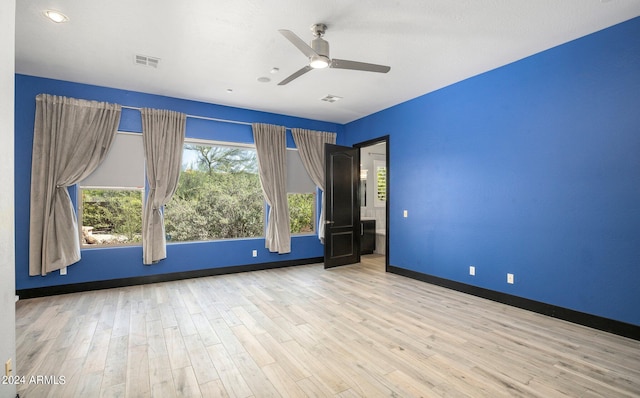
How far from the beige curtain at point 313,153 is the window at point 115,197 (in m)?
2.84

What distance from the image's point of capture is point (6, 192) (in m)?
1.77

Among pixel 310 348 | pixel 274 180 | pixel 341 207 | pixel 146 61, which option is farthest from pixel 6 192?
pixel 341 207

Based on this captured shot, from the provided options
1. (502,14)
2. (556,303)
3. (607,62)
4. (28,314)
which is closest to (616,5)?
(607,62)

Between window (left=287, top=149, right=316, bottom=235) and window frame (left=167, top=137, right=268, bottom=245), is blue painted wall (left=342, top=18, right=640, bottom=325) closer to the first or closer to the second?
window (left=287, top=149, right=316, bottom=235)

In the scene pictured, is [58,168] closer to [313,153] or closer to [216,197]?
[216,197]

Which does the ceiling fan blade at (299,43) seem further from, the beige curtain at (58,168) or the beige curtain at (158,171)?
the beige curtain at (58,168)

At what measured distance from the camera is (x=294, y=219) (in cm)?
631

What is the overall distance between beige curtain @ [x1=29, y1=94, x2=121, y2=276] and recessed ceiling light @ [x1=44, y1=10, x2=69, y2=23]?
6.00 feet

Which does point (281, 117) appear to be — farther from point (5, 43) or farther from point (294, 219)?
point (5, 43)

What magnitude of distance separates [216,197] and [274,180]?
1.11 m

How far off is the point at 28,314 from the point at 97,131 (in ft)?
8.27

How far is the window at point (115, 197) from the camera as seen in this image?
178 inches

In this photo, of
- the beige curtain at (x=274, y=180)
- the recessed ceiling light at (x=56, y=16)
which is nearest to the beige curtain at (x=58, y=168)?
the recessed ceiling light at (x=56, y=16)

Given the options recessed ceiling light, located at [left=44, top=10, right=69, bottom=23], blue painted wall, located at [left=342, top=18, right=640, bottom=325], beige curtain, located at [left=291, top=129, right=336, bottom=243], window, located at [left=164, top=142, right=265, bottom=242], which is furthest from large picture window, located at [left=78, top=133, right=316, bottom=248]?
blue painted wall, located at [left=342, top=18, right=640, bottom=325]
